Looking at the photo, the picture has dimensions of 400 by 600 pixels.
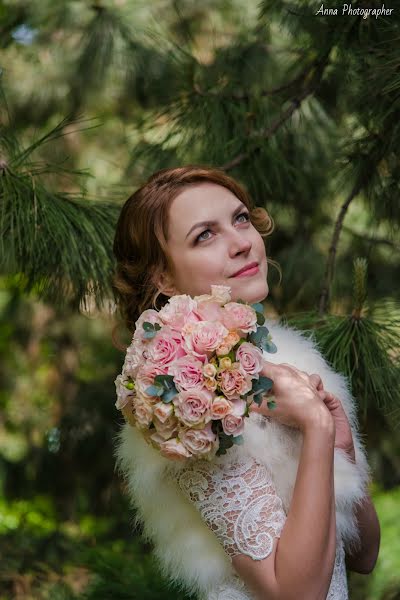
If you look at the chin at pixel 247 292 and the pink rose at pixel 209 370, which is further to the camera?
the chin at pixel 247 292

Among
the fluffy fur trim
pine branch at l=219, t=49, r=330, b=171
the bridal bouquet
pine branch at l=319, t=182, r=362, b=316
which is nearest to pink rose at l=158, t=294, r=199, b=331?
the bridal bouquet

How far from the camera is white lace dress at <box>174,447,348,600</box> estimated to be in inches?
49.4

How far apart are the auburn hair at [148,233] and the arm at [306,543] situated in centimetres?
44

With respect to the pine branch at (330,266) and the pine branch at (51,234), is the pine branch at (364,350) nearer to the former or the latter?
the pine branch at (330,266)

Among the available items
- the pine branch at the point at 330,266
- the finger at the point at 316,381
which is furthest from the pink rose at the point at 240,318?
the pine branch at the point at 330,266

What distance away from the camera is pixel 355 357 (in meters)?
1.67

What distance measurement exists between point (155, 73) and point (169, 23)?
1.52 ft

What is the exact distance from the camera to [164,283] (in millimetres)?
1512

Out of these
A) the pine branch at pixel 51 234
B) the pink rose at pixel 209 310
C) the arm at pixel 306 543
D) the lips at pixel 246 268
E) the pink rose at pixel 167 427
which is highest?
the pine branch at pixel 51 234

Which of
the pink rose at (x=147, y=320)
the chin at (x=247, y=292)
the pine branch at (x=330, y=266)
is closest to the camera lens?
the pink rose at (x=147, y=320)

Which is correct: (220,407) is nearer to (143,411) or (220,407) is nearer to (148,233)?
(143,411)

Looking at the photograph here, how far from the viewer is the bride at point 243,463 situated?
124 cm

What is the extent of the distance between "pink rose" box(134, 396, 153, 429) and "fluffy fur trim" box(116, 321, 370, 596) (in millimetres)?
141

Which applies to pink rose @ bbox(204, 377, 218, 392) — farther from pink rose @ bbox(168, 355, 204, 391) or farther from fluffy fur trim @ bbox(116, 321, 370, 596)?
fluffy fur trim @ bbox(116, 321, 370, 596)
